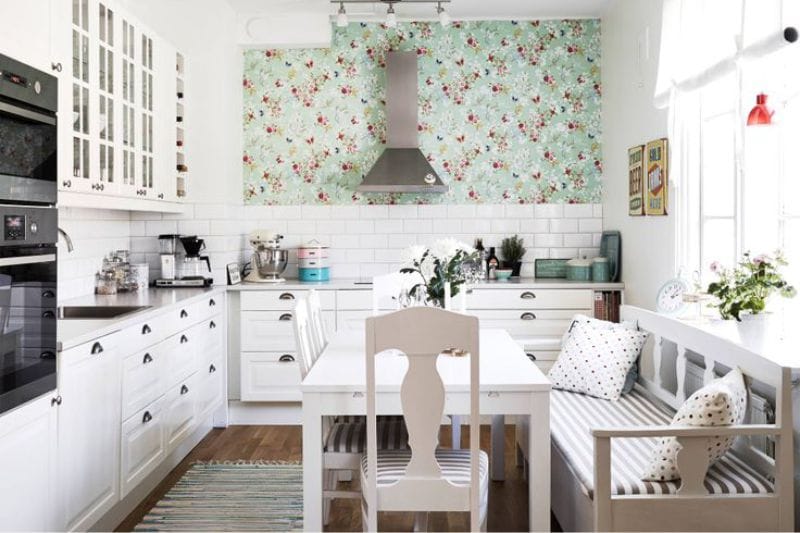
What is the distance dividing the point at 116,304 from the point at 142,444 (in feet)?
2.58

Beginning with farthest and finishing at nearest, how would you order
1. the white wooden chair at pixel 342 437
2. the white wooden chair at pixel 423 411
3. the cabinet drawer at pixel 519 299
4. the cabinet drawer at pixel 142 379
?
the cabinet drawer at pixel 519 299
the cabinet drawer at pixel 142 379
the white wooden chair at pixel 342 437
the white wooden chair at pixel 423 411

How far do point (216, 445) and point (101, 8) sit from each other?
8.66ft

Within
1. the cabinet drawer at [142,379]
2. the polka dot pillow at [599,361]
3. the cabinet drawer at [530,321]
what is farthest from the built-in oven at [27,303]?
the cabinet drawer at [530,321]

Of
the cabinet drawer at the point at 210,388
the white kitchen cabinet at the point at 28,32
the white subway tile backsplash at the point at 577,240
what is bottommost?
the cabinet drawer at the point at 210,388

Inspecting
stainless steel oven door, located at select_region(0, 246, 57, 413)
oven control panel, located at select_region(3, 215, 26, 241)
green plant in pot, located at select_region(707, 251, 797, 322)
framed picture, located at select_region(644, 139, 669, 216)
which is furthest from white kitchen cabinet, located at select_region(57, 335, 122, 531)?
framed picture, located at select_region(644, 139, 669, 216)

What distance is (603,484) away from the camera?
92.7 inches

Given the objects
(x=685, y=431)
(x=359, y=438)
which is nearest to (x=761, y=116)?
(x=685, y=431)

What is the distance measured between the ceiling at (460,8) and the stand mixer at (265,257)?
1.60 meters

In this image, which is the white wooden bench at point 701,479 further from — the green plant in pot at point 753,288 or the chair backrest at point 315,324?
the chair backrest at point 315,324

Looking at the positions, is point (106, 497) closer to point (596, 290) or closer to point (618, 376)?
point (618, 376)

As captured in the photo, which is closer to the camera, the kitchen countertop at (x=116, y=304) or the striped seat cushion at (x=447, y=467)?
the striped seat cushion at (x=447, y=467)

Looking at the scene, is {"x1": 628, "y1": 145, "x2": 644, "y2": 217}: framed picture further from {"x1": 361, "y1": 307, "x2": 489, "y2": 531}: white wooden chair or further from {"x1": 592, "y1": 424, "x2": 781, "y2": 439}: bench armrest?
{"x1": 361, "y1": 307, "x2": 489, "y2": 531}: white wooden chair

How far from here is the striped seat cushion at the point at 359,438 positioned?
9.48 feet

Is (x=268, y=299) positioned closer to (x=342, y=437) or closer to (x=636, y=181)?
(x=342, y=437)
